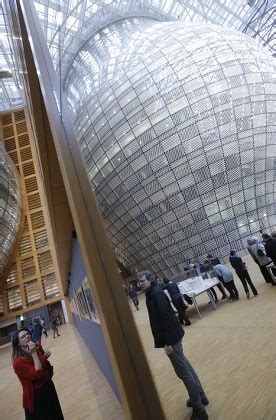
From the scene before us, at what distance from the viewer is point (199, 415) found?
3447 millimetres

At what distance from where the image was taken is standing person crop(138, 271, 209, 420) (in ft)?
11.4

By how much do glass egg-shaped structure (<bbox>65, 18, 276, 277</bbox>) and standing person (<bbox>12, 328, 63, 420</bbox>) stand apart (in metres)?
23.0

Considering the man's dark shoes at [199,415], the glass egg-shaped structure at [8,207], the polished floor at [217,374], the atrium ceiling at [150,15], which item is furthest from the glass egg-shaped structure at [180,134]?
the man's dark shoes at [199,415]

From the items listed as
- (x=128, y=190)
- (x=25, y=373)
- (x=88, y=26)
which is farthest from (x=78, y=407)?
(x=88, y=26)

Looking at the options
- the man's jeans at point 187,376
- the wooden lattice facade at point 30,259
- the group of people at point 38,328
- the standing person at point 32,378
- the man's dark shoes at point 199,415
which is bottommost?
the man's dark shoes at point 199,415

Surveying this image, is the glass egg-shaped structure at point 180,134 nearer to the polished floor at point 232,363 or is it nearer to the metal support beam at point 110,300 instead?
the polished floor at point 232,363

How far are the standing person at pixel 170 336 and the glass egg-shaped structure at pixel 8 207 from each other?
79.3 feet

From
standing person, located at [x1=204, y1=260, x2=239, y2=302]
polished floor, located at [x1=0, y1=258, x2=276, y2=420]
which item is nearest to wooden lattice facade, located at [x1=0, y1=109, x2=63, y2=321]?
polished floor, located at [x1=0, y1=258, x2=276, y2=420]

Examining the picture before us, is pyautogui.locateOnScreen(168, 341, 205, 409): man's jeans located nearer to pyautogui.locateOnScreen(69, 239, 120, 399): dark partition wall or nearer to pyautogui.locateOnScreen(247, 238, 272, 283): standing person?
pyautogui.locateOnScreen(69, 239, 120, 399): dark partition wall

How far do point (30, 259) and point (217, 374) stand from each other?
35.3 metres

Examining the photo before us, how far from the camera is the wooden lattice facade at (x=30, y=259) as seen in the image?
34094 millimetres

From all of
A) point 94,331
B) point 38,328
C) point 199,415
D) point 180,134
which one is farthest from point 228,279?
point 180,134

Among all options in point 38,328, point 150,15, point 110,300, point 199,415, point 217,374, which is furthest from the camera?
point 150,15

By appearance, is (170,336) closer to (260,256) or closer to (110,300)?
(110,300)
